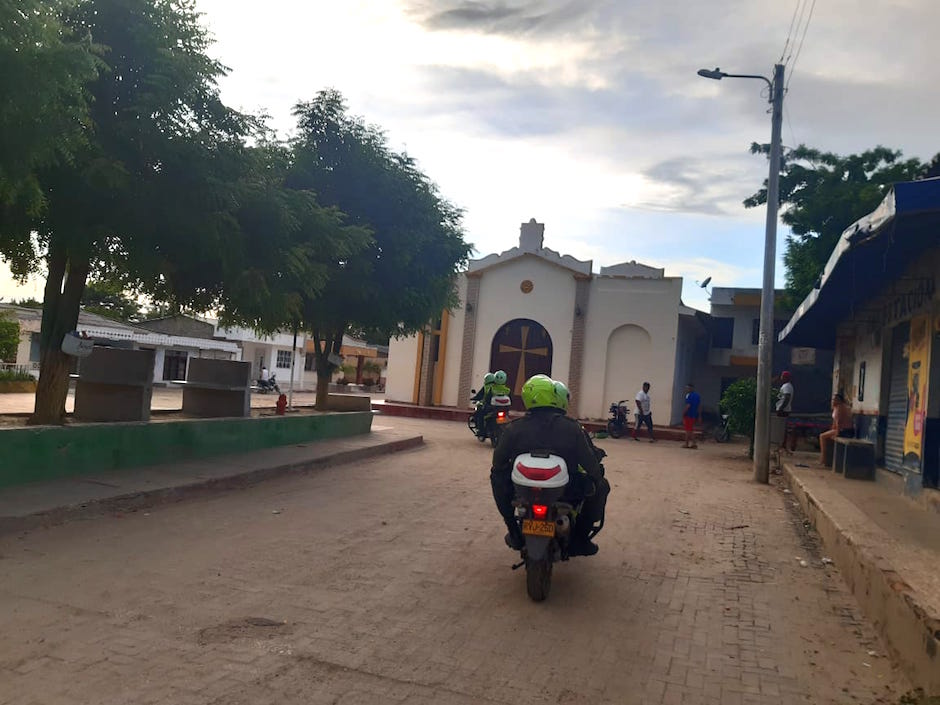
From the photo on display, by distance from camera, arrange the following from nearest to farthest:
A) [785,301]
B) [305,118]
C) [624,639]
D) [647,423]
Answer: [624,639] < [305,118] < [647,423] < [785,301]

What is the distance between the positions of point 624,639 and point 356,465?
9.30 meters

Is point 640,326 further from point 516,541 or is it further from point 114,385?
point 516,541

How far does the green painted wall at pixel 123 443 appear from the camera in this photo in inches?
333

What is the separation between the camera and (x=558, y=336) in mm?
29547

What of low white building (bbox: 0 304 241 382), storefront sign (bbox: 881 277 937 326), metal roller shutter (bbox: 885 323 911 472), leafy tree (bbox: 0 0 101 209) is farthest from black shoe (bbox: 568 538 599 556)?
low white building (bbox: 0 304 241 382)

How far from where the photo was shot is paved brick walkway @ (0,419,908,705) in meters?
4.10

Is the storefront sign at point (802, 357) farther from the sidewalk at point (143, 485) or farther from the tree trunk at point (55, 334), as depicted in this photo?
the tree trunk at point (55, 334)

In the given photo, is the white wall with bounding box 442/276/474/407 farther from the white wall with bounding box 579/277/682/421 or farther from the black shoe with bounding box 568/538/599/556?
the black shoe with bounding box 568/538/599/556

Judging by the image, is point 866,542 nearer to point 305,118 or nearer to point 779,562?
point 779,562

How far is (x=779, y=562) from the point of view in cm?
766

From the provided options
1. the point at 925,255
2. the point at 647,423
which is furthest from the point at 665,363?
the point at 925,255

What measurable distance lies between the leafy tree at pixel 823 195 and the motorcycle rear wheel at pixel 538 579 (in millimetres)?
19929

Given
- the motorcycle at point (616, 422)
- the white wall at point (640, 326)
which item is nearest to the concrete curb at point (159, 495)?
the motorcycle at point (616, 422)

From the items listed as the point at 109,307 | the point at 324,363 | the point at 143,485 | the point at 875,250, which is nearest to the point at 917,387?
the point at 875,250
